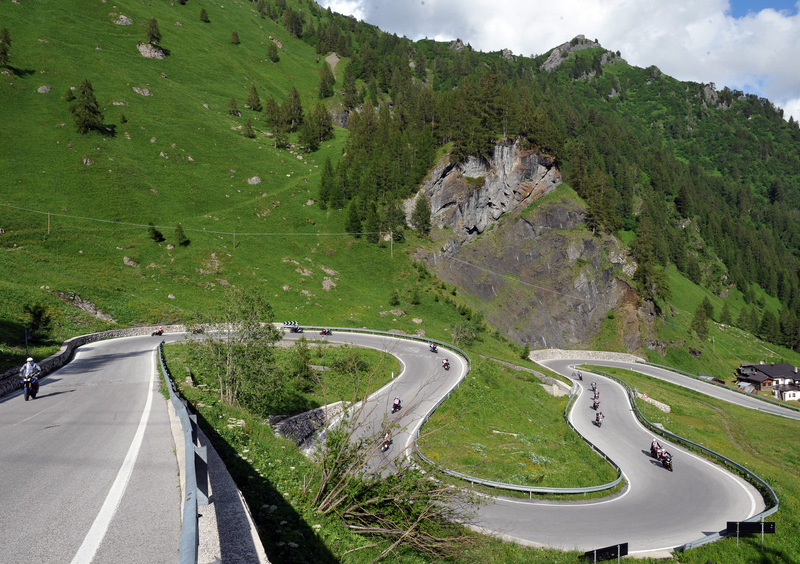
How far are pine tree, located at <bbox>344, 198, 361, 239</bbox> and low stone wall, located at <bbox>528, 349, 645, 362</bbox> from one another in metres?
41.1

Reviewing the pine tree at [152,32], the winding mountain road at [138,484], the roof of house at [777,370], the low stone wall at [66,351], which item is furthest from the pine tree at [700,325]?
the pine tree at [152,32]

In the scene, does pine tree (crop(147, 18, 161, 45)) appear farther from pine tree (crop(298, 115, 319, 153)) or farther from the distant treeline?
the distant treeline

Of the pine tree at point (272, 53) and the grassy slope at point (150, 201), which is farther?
the pine tree at point (272, 53)

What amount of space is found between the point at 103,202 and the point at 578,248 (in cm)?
9483

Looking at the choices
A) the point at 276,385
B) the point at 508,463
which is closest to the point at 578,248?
the point at 508,463

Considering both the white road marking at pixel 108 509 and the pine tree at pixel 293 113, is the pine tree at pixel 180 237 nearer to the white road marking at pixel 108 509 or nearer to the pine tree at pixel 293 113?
the white road marking at pixel 108 509

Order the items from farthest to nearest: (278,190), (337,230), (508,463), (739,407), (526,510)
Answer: (278,190) < (337,230) < (739,407) < (508,463) < (526,510)

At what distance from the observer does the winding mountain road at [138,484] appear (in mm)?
5410

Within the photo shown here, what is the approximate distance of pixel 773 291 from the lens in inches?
6294

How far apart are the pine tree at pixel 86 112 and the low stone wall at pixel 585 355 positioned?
320ft

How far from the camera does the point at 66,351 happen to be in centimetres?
2805

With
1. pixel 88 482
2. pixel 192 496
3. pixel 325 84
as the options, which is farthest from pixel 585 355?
pixel 325 84

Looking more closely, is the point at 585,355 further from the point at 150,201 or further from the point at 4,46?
→ the point at 4,46

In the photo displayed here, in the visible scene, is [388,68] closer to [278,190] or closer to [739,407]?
[278,190]
